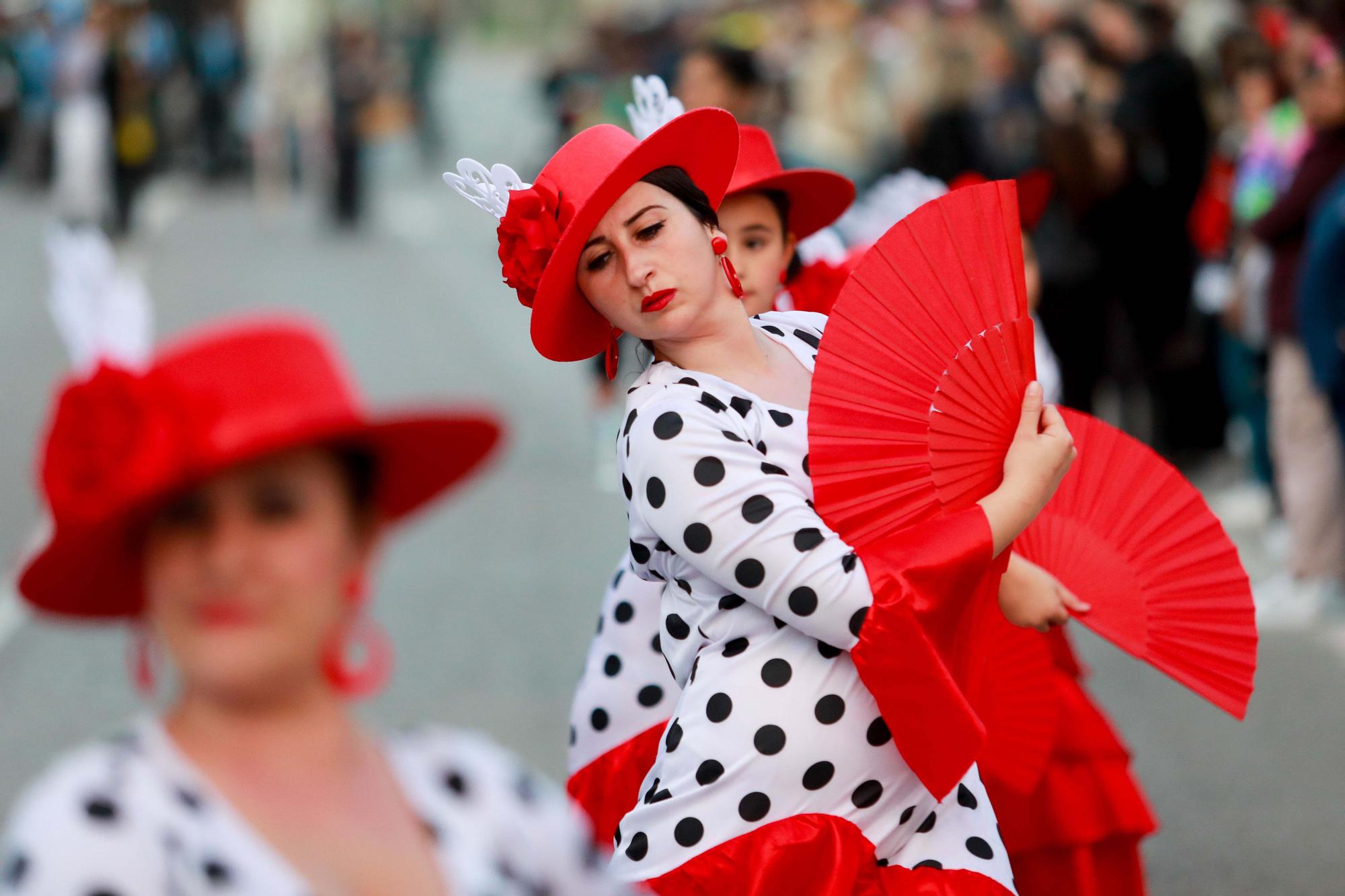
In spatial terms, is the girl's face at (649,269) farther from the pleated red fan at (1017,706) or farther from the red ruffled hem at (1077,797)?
Result: the red ruffled hem at (1077,797)

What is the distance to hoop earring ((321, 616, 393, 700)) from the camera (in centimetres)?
169

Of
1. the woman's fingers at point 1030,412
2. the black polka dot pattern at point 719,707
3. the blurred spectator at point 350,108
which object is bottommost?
the black polka dot pattern at point 719,707

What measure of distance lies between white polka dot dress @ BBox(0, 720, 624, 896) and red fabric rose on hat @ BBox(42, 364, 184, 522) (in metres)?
0.23

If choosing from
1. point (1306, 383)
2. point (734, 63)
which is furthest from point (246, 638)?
point (1306, 383)

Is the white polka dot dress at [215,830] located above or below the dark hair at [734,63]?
below

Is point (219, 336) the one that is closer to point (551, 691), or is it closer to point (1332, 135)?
point (551, 691)

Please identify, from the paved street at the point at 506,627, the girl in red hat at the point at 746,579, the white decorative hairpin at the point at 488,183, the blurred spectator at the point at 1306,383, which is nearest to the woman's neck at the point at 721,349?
the girl in red hat at the point at 746,579

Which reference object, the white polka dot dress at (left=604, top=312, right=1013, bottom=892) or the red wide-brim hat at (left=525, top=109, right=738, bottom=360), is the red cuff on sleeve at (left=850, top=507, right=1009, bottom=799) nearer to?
the white polka dot dress at (left=604, top=312, right=1013, bottom=892)

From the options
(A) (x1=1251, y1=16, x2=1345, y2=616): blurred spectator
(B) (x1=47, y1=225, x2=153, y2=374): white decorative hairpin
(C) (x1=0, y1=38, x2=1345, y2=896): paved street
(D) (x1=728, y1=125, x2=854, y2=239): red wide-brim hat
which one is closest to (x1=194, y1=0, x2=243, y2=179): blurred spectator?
(C) (x1=0, y1=38, x2=1345, y2=896): paved street

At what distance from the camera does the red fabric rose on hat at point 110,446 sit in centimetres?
155

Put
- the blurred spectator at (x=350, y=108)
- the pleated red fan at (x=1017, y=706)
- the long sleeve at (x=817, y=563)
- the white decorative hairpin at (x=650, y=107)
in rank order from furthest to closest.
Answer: the blurred spectator at (x=350, y=108) → the white decorative hairpin at (x=650, y=107) → the pleated red fan at (x=1017, y=706) → the long sleeve at (x=817, y=563)

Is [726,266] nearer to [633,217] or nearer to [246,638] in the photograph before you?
[633,217]

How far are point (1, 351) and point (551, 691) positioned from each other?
708 cm

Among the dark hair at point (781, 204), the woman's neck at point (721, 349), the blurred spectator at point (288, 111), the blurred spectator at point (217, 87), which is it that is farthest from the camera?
the blurred spectator at point (217, 87)
